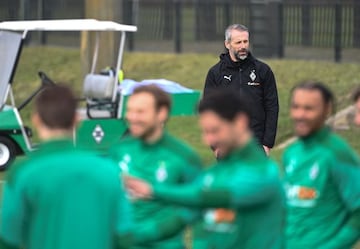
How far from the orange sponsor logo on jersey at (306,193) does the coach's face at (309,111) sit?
29 centimetres

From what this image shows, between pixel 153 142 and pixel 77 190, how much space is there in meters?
1.26

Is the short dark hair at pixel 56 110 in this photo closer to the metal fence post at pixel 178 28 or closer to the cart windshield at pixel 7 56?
the cart windshield at pixel 7 56

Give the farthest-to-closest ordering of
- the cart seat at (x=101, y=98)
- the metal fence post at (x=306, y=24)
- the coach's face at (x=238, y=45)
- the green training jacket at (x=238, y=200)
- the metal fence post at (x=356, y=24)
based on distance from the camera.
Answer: the metal fence post at (x=306, y=24)
the metal fence post at (x=356, y=24)
the cart seat at (x=101, y=98)
the coach's face at (x=238, y=45)
the green training jacket at (x=238, y=200)

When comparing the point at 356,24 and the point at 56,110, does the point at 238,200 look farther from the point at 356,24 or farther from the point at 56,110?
the point at 356,24

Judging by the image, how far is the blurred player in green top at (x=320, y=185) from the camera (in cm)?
613

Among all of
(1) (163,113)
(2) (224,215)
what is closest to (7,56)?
(1) (163,113)

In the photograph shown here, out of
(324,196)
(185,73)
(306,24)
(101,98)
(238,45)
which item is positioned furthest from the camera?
(306,24)

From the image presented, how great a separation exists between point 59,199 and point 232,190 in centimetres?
77

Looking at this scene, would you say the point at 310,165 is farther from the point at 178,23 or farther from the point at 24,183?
the point at 178,23

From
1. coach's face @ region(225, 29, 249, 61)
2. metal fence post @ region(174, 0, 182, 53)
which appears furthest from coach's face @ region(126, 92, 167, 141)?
metal fence post @ region(174, 0, 182, 53)

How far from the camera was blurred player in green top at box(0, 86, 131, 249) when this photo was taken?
493 cm

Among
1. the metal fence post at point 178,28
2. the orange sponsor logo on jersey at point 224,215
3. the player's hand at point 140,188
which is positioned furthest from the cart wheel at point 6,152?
the player's hand at point 140,188

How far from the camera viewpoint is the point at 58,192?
16.1ft

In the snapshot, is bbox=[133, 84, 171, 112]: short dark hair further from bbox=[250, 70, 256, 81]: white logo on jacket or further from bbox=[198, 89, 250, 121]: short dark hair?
bbox=[250, 70, 256, 81]: white logo on jacket
